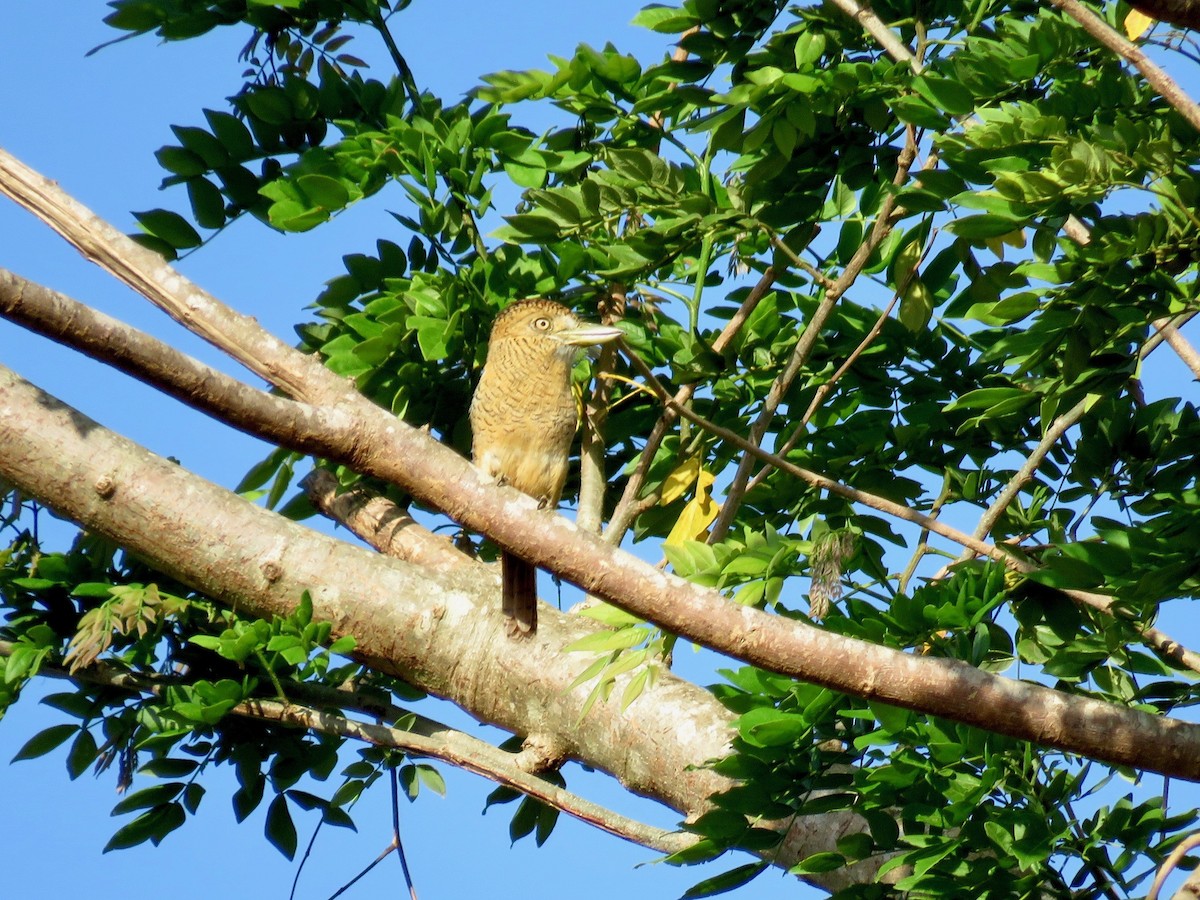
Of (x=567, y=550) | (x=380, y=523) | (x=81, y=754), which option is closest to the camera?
(x=567, y=550)

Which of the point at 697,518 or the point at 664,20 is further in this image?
the point at 697,518

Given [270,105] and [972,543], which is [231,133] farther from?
[972,543]

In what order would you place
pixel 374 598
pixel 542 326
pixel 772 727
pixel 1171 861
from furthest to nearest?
1. pixel 542 326
2. pixel 374 598
3. pixel 772 727
4. pixel 1171 861

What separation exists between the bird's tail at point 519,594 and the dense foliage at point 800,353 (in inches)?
13.1

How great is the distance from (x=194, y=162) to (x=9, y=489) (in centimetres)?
101

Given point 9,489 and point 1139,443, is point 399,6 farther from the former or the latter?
point 1139,443

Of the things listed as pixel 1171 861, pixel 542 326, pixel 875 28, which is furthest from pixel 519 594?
pixel 1171 861

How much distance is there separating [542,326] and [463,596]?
31.5 inches

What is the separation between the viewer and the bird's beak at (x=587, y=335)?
3.21 meters

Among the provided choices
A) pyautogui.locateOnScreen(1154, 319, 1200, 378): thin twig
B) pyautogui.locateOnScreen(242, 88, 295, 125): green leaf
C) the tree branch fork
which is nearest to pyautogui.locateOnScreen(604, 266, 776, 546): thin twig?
pyautogui.locateOnScreen(1154, 319, 1200, 378): thin twig

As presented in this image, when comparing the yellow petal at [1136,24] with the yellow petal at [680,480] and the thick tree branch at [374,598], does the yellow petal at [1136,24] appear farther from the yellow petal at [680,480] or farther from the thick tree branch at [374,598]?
the thick tree branch at [374,598]

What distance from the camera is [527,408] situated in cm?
389

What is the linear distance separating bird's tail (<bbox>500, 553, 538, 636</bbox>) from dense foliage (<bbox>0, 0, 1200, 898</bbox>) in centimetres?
33

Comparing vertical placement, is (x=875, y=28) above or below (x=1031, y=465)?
above
